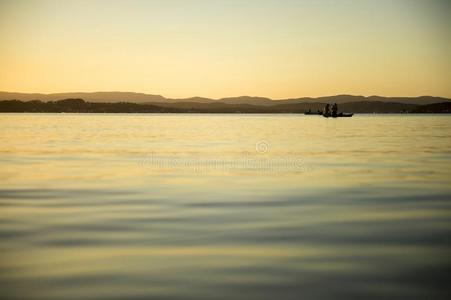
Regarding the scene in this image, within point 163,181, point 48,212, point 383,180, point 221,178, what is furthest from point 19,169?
point 383,180

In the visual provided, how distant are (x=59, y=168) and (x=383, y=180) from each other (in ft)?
58.2

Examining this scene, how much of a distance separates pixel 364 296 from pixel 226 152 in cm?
3442

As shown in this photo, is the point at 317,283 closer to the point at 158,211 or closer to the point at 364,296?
the point at 364,296

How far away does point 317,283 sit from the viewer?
32.2ft

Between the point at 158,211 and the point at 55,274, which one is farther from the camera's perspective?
the point at 158,211

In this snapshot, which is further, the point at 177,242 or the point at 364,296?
the point at 177,242

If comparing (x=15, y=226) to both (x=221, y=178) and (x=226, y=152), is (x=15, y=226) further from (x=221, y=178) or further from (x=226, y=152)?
(x=226, y=152)

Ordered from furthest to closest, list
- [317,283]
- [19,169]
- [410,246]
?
1. [19,169]
2. [410,246]
3. [317,283]

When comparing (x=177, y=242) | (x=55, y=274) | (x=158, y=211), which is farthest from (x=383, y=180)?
(x=55, y=274)

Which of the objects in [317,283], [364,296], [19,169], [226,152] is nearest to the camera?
[364,296]

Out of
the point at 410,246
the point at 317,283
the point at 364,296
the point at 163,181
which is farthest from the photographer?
the point at 163,181

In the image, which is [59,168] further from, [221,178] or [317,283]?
[317,283]

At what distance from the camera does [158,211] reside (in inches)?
681

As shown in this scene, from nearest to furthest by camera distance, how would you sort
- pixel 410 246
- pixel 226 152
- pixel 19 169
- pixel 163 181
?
pixel 410 246, pixel 163 181, pixel 19 169, pixel 226 152
